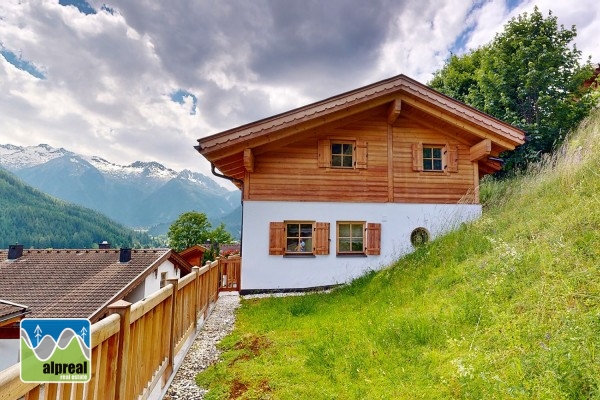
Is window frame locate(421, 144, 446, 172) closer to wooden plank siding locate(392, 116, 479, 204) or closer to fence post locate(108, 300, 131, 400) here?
wooden plank siding locate(392, 116, 479, 204)

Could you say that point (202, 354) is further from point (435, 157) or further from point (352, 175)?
point (435, 157)

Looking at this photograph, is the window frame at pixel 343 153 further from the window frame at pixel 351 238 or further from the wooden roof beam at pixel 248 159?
the wooden roof beam at pixel 248 159

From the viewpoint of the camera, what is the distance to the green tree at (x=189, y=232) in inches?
1614

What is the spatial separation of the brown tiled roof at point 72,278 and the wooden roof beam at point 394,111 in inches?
478

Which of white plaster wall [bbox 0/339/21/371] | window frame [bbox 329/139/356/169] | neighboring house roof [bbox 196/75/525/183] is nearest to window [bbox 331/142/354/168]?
window frame [bbox 329/139/356/169]

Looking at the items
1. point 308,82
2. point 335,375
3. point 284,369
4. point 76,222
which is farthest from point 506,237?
point 76,222

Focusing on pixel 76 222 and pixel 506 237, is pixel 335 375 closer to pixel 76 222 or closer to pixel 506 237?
pixel 506 237

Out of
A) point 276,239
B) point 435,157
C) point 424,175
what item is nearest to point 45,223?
point 276,239

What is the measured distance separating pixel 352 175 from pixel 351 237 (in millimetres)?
1857

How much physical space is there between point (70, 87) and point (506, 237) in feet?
93.3

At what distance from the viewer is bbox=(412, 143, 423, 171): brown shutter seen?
972 cm

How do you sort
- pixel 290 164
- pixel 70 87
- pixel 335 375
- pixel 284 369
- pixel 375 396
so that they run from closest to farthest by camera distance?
pixel 375 396, pixel 335 375, pixel 284 369, pixel 290 164, pixel 70 87

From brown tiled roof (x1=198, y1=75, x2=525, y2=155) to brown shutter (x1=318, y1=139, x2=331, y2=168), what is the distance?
78 centimetres

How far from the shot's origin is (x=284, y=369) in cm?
349
